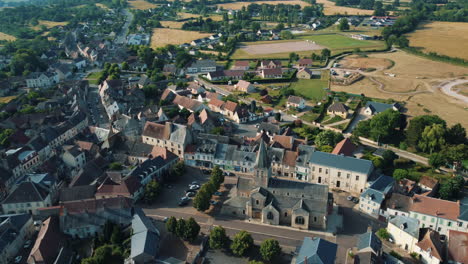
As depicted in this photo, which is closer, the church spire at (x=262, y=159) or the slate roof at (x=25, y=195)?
the church spire at (x=262, y=159)

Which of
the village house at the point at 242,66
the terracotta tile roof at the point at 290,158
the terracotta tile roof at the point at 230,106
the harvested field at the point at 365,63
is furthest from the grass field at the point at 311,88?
the terracotta tile roof at the point at 290,158

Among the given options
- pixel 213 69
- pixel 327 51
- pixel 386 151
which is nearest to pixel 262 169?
pixel 386 151

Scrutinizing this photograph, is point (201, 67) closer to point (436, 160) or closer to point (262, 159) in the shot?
point (262, 159)

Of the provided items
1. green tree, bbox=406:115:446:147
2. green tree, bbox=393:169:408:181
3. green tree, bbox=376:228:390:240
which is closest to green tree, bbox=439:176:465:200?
green tree, bbox=393:169:408:181

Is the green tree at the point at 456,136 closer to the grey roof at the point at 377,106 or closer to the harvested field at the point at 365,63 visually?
the grey roof at the point at 377,106

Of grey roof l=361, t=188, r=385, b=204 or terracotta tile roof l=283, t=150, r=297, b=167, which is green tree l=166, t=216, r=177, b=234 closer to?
terracotta tile roof l=283, t=150, r=297, b=167
